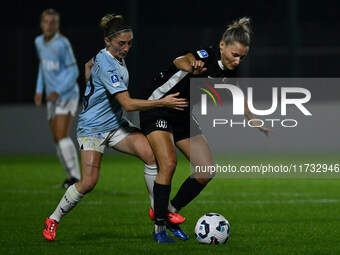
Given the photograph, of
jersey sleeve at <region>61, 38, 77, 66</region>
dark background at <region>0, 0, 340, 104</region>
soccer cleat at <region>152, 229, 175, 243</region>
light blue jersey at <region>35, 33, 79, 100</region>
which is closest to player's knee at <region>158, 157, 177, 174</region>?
soccer cleat at <region>152, 229, 175, 243</region>

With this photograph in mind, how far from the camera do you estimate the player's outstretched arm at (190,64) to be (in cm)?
686

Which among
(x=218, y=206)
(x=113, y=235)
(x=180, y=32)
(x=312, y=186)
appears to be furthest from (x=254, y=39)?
(x=113, y=235)

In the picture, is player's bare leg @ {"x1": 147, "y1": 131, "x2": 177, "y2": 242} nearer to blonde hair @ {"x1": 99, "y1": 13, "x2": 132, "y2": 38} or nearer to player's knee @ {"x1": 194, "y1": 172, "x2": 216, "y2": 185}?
player's knee @ {"x1": 194, "y1": 172, "x2": 216, "y2": 185}

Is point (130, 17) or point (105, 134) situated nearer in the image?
point (105, 134)

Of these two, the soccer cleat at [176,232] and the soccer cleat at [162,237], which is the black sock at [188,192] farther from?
the soccer cleat at [162,237]

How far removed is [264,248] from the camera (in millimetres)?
7141

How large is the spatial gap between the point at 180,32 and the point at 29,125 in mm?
3780

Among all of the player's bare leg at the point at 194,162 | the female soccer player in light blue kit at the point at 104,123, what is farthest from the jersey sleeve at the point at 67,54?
the player's bare leg at the point at 194,162

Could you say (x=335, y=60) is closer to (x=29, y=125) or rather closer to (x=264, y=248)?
(x=29, y=125)

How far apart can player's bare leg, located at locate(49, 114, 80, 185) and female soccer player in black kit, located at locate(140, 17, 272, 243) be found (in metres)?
4.44

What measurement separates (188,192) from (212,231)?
52 cm

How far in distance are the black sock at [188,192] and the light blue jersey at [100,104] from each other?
2.64 feet

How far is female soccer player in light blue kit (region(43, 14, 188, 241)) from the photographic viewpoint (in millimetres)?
7355

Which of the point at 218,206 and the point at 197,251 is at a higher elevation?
the point at 197,251
